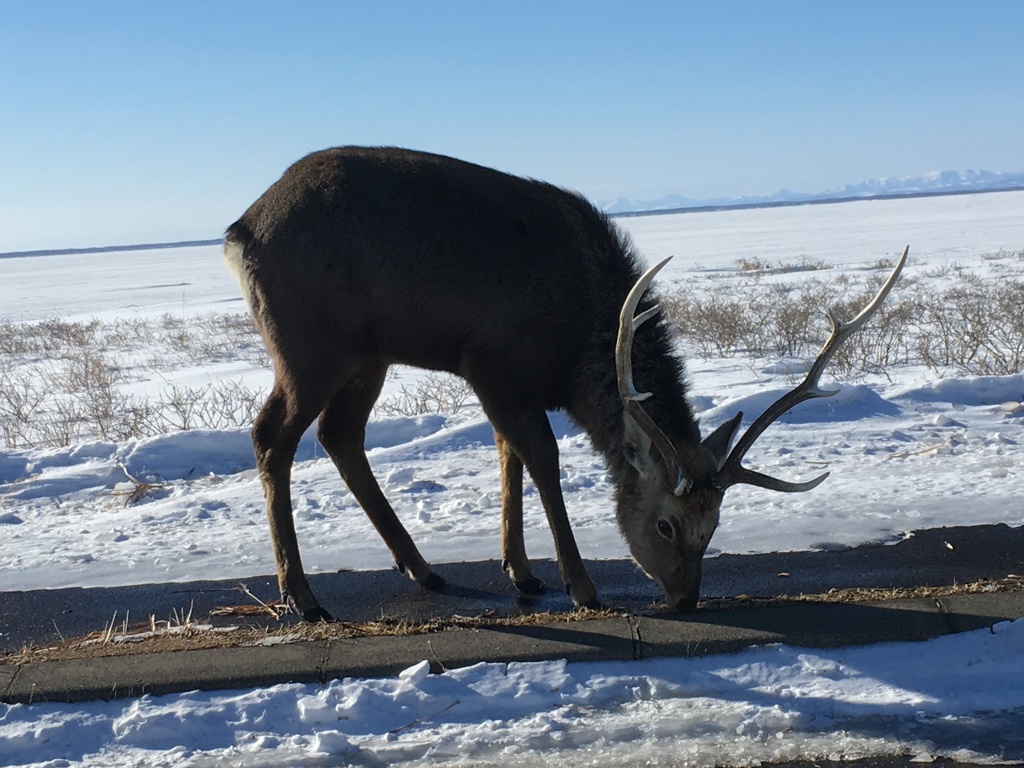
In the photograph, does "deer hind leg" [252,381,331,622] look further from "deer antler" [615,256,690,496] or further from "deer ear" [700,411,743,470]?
"deer ear" [700,411,743,470]

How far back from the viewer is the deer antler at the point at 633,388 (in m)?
4.51

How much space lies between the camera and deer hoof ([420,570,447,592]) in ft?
18.5

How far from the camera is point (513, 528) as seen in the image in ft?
18.8

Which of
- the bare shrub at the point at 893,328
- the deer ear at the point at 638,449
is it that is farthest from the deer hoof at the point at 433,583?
the bare shrub at the point at 893,328

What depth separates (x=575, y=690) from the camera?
404 centimetres

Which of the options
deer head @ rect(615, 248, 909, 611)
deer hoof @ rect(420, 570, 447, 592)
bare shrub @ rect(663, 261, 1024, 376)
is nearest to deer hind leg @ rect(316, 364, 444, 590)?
deer hoof @ rect(420, 570, 447, 592)

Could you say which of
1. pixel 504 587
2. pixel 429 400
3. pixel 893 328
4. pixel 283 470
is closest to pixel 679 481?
pixel 504 587

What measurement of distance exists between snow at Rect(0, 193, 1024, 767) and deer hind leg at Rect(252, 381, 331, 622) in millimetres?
747

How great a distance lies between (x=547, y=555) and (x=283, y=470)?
1730mm

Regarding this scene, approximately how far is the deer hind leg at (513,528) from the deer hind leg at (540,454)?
0.18 meters

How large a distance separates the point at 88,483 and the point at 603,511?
3968 millimetres

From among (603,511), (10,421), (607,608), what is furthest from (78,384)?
(607,608)

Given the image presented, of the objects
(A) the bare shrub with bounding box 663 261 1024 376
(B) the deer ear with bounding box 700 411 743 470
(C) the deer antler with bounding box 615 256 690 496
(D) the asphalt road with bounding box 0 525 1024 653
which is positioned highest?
(C) the deer antler with bounding box 615 256 690 496

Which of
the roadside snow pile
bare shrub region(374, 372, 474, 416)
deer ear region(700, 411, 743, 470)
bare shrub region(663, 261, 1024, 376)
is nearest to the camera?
the roadside snow pile
